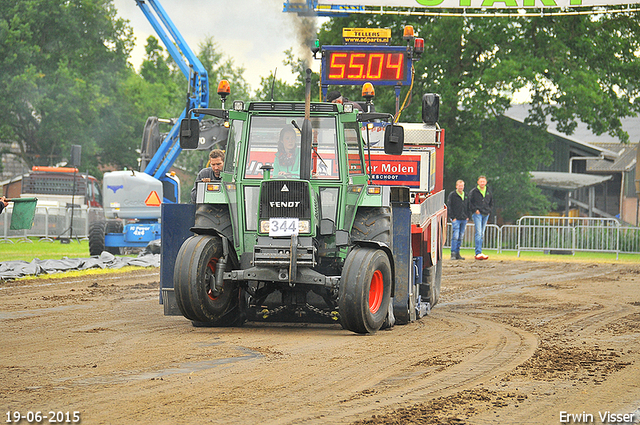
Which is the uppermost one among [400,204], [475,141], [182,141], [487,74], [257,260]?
[487,74]

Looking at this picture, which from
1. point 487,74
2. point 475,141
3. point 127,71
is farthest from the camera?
point 127,71

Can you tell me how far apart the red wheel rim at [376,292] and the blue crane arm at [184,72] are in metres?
12.4

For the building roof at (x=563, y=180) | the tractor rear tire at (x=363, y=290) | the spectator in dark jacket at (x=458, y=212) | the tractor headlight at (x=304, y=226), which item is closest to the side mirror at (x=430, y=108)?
the tractor rear tire at (x=363, y=290)

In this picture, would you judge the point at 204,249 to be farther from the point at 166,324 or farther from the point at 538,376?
the point at 538,376

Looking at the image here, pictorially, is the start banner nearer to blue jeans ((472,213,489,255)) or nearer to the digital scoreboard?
blue jeans ((472,213,489,255))

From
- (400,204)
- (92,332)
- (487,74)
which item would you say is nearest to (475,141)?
(487,74)

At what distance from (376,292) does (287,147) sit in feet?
6.04

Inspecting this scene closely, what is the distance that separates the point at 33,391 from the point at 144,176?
1489 centimetres

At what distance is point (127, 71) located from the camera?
2108 inches

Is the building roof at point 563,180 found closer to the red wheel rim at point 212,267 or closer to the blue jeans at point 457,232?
the blue jeans at point 457,232

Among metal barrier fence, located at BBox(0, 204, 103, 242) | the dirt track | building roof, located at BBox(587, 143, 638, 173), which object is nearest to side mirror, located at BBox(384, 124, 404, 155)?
the dirt track

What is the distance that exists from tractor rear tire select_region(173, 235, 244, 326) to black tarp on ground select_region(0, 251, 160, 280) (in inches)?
276

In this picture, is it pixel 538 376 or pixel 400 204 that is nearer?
pixel 538 376

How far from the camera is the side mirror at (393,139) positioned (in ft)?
30.8
